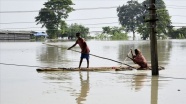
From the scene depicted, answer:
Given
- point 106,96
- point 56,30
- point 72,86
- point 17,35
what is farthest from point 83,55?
point 17,35

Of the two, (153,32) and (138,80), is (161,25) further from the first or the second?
(138,80)

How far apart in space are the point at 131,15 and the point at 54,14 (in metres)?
25.7

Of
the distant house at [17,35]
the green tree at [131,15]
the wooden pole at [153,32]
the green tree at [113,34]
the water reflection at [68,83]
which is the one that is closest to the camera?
the water reflection at [68,83]

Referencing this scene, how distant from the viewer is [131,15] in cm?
8250

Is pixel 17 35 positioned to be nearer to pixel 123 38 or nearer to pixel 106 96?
pixel 123 38

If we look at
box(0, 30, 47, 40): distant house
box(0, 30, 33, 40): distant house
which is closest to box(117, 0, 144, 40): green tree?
box(0, 30, 47, 40): distant house

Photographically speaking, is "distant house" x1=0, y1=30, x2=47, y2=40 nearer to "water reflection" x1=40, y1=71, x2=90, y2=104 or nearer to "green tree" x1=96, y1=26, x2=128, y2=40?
"green tree" x1=96, y1=26, x2=128, y2=40

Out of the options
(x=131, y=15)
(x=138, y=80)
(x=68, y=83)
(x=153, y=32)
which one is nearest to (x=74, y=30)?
(x=131, y=15)

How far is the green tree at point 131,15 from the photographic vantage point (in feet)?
257

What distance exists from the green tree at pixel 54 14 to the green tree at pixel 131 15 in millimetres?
20138

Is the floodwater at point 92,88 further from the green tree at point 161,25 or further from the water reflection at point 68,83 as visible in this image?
the green tree at point 161,25

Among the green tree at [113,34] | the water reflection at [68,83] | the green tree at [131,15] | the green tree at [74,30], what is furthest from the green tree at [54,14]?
the water reflection at [68,83]

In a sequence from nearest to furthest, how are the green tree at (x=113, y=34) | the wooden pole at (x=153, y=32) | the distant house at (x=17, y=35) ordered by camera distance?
1. the wooden pole at (x=153, y=32)
2. the distant house at (x=17, y=35)
3. the green tree at (x=113, y=34)

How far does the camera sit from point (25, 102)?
25.2ft
